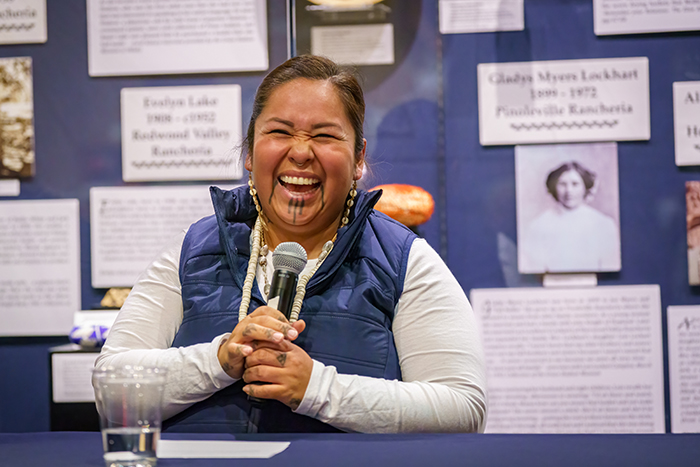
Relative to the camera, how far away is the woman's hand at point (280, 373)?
1.29 meters

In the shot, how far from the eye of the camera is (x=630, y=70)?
272cm

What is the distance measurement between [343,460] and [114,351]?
77cm

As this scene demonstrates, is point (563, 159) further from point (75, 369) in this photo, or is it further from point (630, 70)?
point (75, 369)

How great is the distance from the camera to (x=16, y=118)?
2924mm

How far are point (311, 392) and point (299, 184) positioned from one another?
53cm

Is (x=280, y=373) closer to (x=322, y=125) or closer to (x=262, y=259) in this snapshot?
(x=262, y=259)

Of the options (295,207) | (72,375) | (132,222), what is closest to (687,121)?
(295,207)

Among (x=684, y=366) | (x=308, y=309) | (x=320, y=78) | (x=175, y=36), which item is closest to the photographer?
(x=308, y=309)

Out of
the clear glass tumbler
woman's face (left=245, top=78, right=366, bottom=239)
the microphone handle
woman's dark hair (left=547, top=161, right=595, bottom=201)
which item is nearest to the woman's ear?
woman's face (left=245, top=78, right=366, bottom=239)

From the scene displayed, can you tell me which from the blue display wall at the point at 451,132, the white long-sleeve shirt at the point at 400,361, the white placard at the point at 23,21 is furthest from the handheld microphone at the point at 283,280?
the white placard at the point at 23,21

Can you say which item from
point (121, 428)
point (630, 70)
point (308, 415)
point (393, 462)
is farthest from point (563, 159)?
point (121, 428)

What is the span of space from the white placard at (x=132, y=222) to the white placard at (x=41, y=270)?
107mm

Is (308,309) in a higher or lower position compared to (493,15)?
lower

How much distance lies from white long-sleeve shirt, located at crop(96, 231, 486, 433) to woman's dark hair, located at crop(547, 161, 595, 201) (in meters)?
1.30
